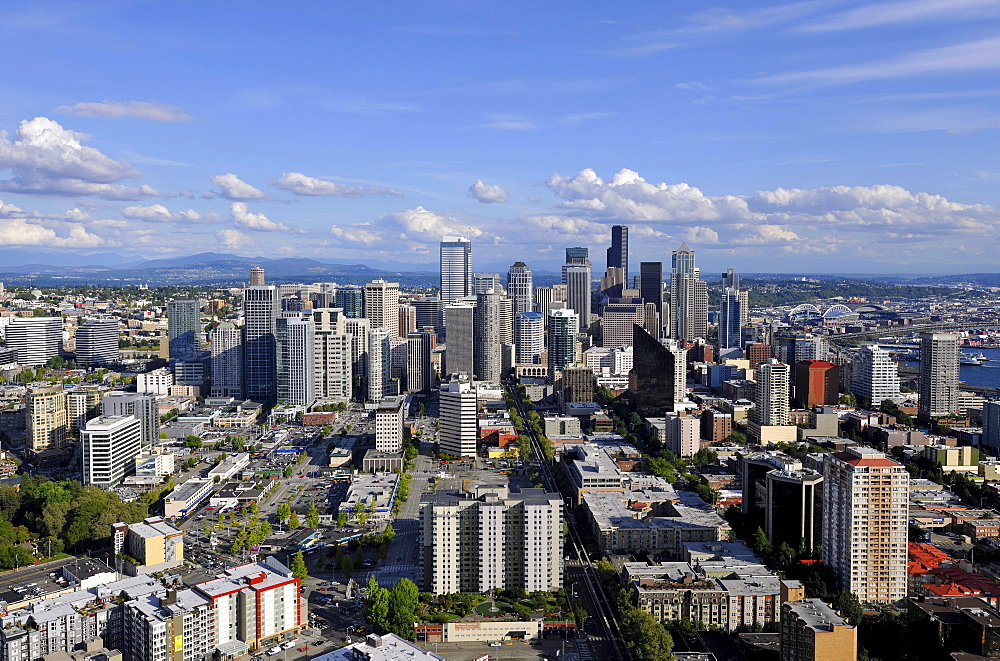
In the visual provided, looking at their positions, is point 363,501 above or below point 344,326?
below

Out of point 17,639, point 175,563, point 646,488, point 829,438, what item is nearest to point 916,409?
point 829,438

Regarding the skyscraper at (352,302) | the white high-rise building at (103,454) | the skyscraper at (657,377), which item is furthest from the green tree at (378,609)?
the skyscraper at (352,302)

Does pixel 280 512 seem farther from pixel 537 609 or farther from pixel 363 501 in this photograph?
pixel 537 609

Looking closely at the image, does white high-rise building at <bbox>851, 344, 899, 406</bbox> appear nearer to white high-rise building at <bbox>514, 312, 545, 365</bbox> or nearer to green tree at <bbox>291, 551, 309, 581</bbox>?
white high-rise building at <bbox>514, 312, 545, 365</bbox>

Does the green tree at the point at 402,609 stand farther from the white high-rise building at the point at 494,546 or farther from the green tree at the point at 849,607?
the green tree at the point at 849,607

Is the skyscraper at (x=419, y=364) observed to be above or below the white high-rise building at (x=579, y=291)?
below

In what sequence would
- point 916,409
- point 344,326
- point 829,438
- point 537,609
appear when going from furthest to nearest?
point 344,326 < point 916,409 < point 829,438 < point 537,609

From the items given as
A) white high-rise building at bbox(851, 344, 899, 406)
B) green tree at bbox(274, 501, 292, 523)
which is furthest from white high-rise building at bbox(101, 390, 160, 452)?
white high-rise building at bbox(851, 344, 899, 406)
